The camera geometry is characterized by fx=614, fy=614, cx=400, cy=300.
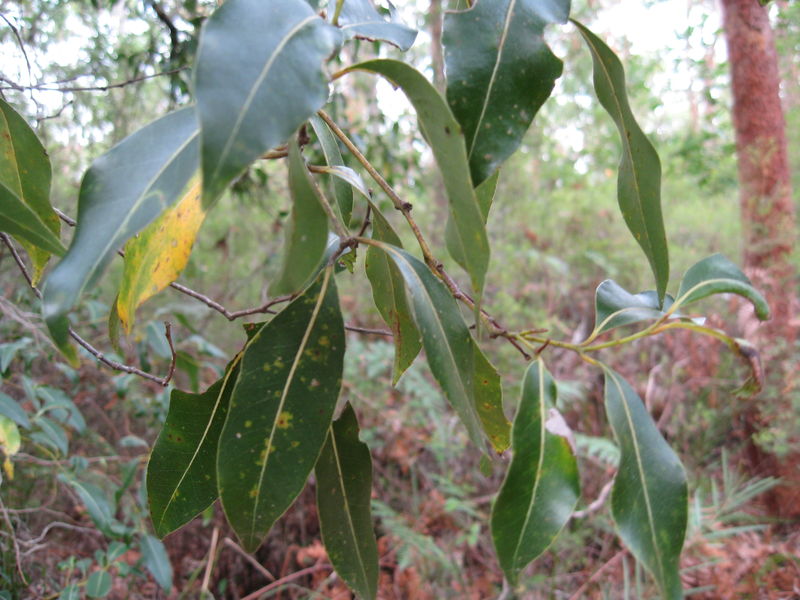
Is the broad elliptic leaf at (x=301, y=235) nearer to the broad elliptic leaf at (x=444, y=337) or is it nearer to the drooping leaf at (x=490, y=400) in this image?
the broad elliptic leaf at (x=444, y=337)

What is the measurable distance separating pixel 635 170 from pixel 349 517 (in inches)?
15.1

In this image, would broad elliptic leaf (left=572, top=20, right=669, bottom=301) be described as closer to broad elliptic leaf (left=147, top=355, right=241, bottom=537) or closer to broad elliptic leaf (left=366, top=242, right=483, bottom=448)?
broad elliptic leaf (left=366, top=242, right=483, bottom=448)

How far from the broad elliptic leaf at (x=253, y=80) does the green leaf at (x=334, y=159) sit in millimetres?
187

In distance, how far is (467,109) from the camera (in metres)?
0.41

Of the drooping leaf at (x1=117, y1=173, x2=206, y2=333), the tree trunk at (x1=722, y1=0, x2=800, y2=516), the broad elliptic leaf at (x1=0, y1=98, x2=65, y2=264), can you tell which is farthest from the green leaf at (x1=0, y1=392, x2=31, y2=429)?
the tree trunk at (x1=722, y1=0, x2=800, y2=516)

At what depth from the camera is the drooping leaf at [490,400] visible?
1.70 ft

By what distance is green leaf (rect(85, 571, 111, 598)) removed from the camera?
3.22 ft

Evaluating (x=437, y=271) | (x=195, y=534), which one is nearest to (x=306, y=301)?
(x=437, y=271)

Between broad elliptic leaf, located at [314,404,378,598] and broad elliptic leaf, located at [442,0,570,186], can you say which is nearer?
broad elliptic leaf, located at [442,0,570,186]

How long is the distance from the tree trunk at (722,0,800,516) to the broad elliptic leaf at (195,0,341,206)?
8.58ft

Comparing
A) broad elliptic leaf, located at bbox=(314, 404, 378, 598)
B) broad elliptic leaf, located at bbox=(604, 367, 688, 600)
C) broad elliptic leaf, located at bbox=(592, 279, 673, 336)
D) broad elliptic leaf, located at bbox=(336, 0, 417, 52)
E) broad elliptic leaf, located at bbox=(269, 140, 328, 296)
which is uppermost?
broad elliptic leaf, located at bbox=(336, 0, 417, 52)

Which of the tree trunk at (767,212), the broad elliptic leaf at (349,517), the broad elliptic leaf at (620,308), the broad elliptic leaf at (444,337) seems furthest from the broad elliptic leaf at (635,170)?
the tree trunk at (767,212)

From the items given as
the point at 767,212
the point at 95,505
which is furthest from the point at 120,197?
the point at 767,212

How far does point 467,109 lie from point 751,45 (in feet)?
10.7
